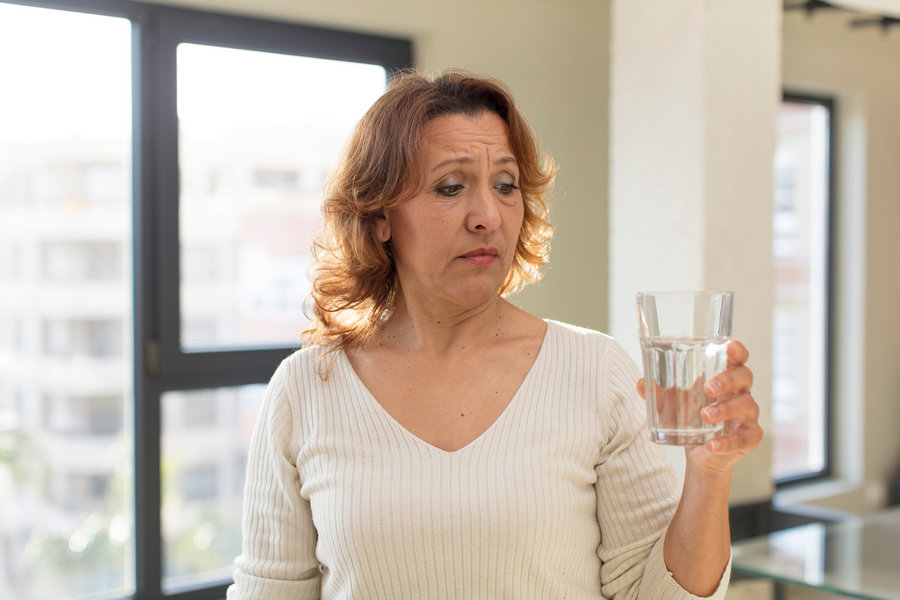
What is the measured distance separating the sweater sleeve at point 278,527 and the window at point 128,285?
62.1 inches

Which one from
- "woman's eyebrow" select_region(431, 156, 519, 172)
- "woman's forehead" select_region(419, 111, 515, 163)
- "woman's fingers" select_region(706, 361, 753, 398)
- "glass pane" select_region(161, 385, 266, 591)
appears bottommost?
"glass pane" select_region(161, 385, 266, 591)

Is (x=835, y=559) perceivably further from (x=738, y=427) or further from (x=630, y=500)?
(x=738, y=427)

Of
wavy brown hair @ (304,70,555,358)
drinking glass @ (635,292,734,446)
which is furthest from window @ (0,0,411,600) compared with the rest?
drinking glass @ (635,292,734,446)

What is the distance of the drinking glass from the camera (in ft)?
3.18

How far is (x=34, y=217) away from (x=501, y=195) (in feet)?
6.57

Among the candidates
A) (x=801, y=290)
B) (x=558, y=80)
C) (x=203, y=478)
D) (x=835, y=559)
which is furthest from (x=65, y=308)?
(x=801, y=290)

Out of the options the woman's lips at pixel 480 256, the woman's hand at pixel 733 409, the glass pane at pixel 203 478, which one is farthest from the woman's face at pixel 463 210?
the glass pane at pixel 203 478

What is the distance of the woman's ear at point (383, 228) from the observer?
1.42m

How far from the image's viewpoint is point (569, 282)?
357 cm

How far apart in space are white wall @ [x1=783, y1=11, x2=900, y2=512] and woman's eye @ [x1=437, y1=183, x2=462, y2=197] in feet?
12.1

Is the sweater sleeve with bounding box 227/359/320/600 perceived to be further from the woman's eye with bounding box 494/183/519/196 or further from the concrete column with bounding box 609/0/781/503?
the concrete column with bounding box 609/0/781/503

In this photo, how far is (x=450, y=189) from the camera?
4.31ft

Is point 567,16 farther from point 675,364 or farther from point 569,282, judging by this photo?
point 675,364

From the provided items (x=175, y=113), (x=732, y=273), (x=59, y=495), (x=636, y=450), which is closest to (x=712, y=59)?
(x=732, y=273)
